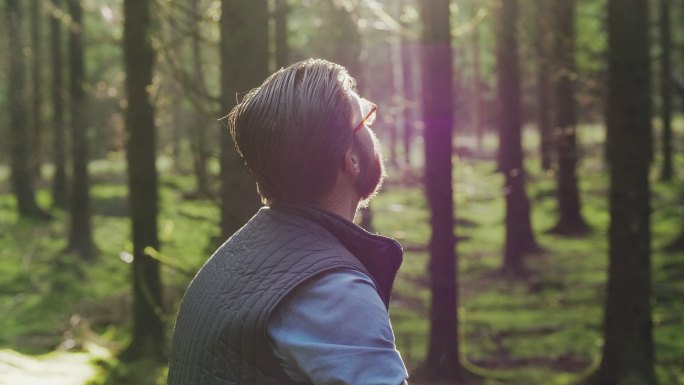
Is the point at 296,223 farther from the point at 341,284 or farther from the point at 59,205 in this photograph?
the point at 59,205

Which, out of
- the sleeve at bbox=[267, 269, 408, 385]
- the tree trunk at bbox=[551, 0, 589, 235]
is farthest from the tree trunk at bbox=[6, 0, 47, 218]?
A: the sleeve at bbox=[267, 269, 408, 385]

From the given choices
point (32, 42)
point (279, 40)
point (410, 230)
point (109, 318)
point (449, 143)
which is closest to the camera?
point (449, 143)

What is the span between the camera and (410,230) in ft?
71.5

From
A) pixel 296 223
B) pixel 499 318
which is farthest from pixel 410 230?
pixel 296 223

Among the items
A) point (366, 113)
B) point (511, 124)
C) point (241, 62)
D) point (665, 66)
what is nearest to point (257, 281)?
point (366, 113)

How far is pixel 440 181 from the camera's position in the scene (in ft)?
32.0

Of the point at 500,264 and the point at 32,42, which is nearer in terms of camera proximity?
the point at 500,264

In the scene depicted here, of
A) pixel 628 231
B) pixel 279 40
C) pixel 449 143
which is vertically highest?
pixel 279 40

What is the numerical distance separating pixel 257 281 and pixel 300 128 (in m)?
0.32

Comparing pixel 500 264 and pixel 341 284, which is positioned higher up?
pixel 341 284

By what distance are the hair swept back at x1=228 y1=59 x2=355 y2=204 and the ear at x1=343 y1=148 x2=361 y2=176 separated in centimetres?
3

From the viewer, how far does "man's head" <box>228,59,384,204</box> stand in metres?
1.82

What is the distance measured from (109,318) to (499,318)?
6.35m

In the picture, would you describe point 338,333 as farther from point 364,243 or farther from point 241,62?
point 241,62
